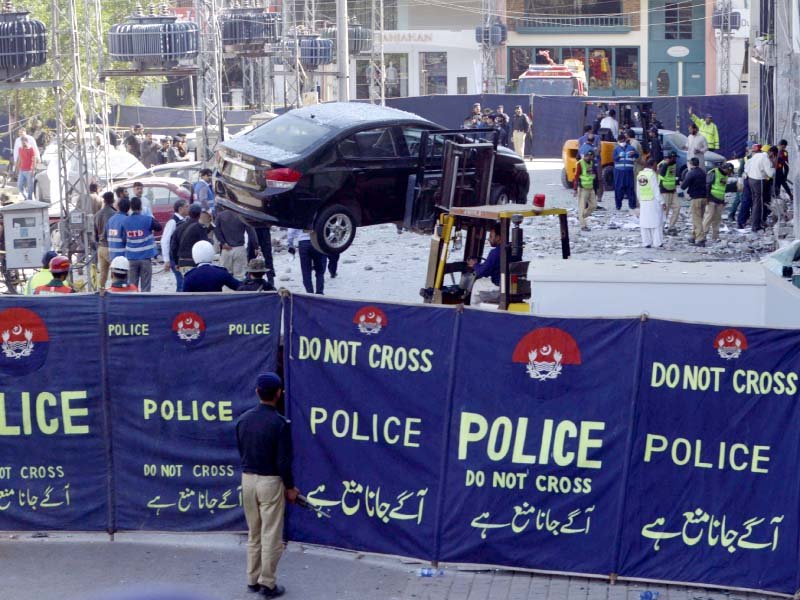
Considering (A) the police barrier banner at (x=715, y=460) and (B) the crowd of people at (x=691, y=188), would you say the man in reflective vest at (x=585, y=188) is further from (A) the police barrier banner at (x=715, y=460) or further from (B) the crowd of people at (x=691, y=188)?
(A) the police barrier banner at (x=715, y=460)

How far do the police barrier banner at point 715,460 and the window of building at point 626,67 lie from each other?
59.1 m

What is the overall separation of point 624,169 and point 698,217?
4.25 metres

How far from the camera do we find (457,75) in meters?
66.9

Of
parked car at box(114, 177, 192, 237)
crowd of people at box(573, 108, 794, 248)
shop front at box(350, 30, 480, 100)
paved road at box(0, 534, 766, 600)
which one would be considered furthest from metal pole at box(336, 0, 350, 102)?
shop front at box(350, 30, 480, 100)

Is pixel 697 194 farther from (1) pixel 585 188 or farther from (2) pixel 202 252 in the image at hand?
(2) pixel 202 252

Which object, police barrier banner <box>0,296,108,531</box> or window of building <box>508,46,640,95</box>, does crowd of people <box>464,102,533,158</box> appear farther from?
police barrier banner <box>0,296,108,531</box>

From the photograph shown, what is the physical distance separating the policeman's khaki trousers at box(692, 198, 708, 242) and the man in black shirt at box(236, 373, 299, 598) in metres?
15.6

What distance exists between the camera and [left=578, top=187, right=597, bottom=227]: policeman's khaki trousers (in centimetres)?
2398

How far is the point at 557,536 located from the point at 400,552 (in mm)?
1103

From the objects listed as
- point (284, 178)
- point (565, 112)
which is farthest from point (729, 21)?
point (284, 178)

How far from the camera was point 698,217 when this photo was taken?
22703 mm

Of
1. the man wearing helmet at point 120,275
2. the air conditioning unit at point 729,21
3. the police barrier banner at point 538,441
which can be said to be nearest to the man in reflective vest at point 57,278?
the man wearing helmet at point 120,275

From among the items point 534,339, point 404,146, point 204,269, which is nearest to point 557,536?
point 534,339

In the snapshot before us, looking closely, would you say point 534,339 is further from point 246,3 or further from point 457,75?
point 457,75
